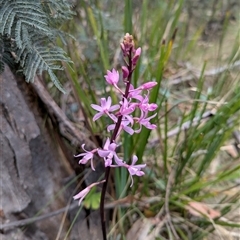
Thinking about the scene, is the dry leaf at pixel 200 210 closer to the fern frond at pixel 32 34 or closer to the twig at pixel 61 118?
the twig at pixel 61 118

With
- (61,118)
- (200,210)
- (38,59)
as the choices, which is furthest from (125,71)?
(200,210)

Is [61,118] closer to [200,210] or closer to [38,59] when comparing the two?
[38,59]

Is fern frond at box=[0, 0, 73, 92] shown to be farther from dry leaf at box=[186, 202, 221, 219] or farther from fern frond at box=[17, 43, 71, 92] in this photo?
dry leaf at box=[186, 202, 221, 219]

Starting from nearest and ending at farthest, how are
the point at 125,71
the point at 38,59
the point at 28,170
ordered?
the point at 125,71
the point at 38,59
the point at 28,170

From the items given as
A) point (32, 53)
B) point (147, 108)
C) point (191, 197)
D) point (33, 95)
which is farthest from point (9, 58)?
point (191, 197)

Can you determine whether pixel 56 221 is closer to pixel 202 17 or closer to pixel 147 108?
pixel 147 108

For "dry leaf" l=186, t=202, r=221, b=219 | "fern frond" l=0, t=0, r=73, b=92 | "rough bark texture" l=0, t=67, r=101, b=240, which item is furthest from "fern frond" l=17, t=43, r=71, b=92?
"dry leaf" l=186, t=202, r=221, b=219

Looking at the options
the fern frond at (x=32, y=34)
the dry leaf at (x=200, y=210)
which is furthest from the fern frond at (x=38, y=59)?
the dry leaf at (x=200, y=210)
